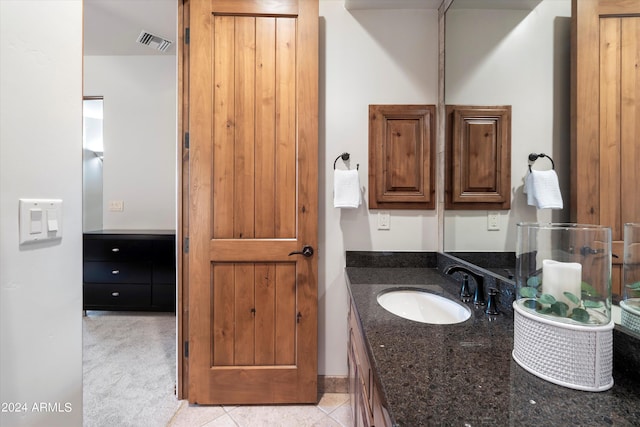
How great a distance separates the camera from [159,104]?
3109 millimetres

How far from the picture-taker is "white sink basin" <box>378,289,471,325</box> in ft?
3.82

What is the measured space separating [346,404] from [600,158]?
67.1 inches

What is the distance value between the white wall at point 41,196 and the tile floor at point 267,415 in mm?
889

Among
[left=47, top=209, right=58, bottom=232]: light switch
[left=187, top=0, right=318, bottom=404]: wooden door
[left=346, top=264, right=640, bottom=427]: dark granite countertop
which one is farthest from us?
[left=187, top=0, right=318, bottom=404]: wooden door

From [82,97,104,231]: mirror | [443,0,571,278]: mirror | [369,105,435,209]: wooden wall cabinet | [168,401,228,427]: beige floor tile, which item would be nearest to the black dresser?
[82,97,104,231]: mirror

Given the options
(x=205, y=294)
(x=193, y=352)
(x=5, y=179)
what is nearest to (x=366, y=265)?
(x=205, y=294)

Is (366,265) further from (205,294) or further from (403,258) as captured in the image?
(205,294)

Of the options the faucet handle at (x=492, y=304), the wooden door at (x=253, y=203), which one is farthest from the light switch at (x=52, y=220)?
the faucet handle at (x=492, y=304)

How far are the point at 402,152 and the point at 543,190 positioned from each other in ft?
2.91

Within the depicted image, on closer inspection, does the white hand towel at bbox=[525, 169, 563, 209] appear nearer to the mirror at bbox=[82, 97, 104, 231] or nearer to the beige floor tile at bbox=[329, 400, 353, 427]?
the beige floor tile at bbox=[329, 400, 353, 427]

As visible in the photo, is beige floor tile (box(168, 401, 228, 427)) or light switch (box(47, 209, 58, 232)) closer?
light switch (box(47, 209, 58, 232))

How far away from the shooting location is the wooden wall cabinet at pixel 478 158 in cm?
112

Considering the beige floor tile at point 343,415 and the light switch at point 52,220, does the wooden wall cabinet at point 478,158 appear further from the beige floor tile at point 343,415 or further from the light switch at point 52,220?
the light switch at point 52,220

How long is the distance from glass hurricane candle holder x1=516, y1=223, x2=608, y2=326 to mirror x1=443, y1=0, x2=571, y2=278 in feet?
0.71
